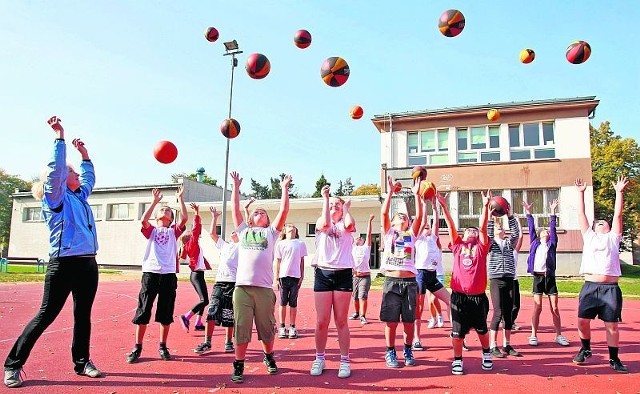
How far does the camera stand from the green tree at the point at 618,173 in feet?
124

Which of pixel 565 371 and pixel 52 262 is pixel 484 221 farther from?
pixel 52 262

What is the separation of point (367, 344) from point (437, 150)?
65.4 feet

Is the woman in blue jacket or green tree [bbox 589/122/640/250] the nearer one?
the woman in blue jacket

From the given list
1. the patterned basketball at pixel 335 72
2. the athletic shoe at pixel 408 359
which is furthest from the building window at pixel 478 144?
the athletic shoe at pixel 408 359

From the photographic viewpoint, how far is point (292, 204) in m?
31.5

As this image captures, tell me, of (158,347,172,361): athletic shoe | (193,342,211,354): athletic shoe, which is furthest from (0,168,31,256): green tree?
(158,347,172,361): athletic shoe

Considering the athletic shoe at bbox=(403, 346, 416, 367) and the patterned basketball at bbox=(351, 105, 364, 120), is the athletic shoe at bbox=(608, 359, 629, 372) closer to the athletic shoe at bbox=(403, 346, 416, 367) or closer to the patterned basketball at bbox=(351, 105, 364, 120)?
the athletic shoe at bbox=(403, 346, 416, 367)

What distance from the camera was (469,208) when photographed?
25.3 metres

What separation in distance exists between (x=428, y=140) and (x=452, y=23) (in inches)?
655

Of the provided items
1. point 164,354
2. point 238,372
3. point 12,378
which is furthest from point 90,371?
point 238,372

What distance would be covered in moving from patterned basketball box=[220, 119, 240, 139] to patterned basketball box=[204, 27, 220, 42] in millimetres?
4233

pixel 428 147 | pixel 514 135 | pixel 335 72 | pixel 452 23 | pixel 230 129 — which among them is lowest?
pixel 230 129

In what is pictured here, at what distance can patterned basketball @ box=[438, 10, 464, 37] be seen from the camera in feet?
35.0

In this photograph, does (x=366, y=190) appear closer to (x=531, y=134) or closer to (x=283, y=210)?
(x=531, y=134)
